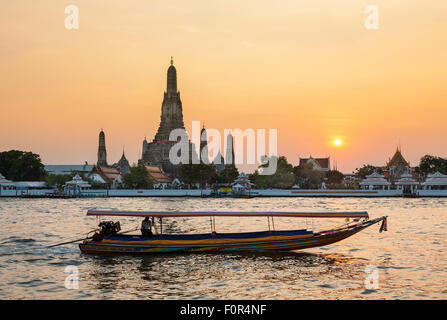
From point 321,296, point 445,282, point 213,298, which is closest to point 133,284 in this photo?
point 213,298

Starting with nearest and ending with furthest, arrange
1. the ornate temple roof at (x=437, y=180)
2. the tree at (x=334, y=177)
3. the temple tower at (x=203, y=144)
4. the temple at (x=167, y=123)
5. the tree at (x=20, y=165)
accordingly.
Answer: the ornate temple roof at (x=437, y=180)
the tree at (x=20, y=165)
the tree at (x=334, y=177)
the temple at (x=167, y=123)
the temple tower at (x=203, y=144)

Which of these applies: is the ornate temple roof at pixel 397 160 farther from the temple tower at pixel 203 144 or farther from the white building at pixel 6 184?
the white building at pixel 6 184

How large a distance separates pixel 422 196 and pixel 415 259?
9158cm

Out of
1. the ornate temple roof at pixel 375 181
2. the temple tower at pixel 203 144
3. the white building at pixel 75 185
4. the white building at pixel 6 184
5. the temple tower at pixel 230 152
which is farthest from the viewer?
the temple tower at pixel 230 152

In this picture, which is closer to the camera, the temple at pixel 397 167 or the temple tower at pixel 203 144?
the temple at pixel 397 167

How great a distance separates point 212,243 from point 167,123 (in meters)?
150

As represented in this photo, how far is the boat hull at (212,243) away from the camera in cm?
2597

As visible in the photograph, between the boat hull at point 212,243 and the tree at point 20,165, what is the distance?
112 metres

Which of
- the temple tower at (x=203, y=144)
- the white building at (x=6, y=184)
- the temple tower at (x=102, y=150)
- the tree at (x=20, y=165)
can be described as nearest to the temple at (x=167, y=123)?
the temple tower at (x=203, y=144)

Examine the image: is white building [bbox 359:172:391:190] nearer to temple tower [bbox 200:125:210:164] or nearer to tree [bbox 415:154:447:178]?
tree [bbox 415:154:447:178]
